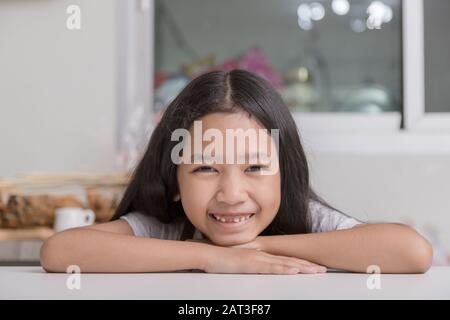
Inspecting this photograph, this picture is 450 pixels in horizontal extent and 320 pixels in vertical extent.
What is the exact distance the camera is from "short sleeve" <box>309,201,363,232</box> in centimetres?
115

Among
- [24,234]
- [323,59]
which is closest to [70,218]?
[24,234]

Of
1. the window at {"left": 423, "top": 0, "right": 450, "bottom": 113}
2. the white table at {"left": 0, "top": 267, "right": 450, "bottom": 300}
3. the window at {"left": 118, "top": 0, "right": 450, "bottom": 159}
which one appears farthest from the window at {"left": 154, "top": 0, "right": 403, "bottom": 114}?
the white table at {"left": 0, "top": 267, "right": 450, "bottom": 300}

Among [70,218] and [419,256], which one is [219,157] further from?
[70,218]

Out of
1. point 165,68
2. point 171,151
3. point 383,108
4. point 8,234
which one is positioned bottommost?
point 8,234

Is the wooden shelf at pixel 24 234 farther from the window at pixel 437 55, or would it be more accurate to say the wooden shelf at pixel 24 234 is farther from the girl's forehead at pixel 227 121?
the window at pixel 437 55

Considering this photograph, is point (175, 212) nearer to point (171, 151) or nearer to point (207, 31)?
point (171, 151)

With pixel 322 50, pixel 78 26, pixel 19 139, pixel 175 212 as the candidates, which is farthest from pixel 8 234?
pixel 322 50

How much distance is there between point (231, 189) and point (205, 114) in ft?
0.46

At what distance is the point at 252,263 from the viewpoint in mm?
839

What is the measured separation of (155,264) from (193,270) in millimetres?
69

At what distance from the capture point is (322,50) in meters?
2.63

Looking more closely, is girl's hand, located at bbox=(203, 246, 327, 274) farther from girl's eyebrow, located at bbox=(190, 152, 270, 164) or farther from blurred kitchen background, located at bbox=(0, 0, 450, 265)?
blurred kitchen background, located at bbox=(0, 0, 450, 265)
